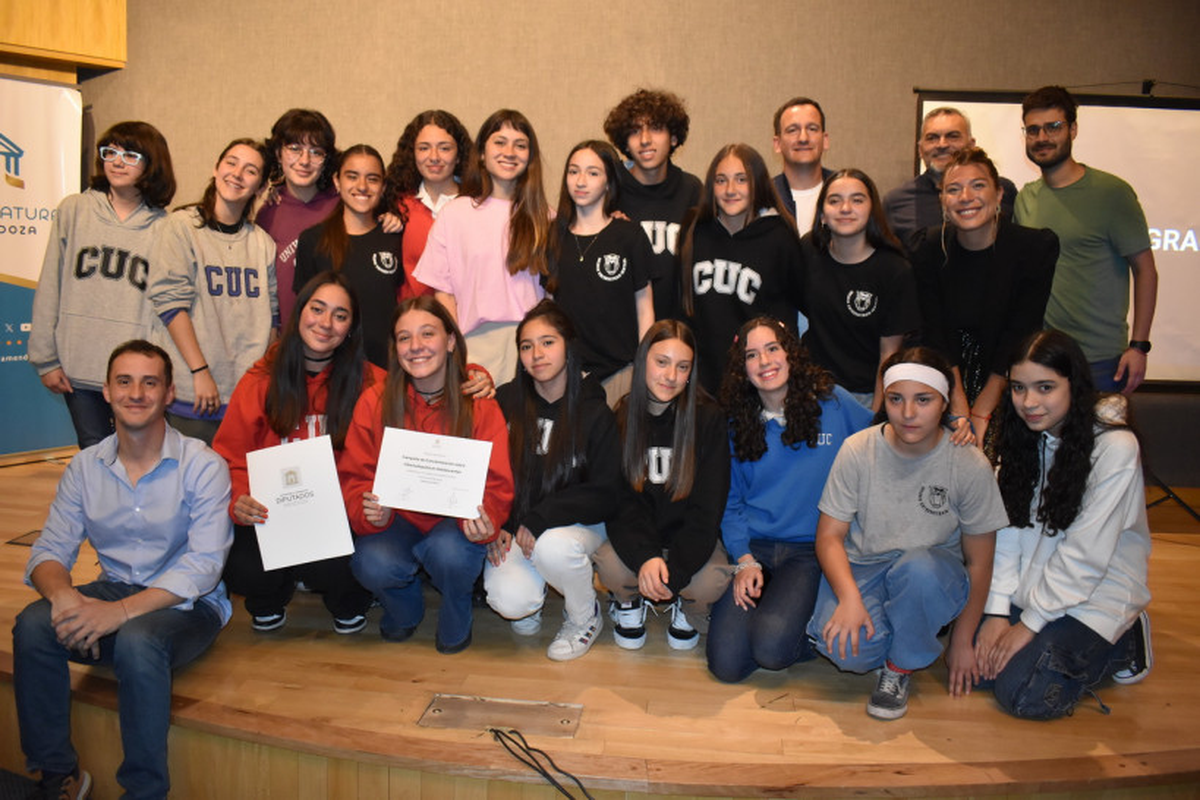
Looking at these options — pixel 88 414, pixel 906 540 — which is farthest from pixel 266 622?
pixel 906 540

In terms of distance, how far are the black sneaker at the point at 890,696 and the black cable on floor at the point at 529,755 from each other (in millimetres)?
815

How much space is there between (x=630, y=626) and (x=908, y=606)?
847mm

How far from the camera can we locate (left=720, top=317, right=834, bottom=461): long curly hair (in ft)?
8.99

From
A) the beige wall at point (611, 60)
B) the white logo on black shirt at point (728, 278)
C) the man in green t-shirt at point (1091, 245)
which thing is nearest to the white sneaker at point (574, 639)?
the white logo on black shirt at point (728, 278)

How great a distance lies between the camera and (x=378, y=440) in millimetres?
2781

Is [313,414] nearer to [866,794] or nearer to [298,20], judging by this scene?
[866,794]

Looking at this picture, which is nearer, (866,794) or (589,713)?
(866,794)

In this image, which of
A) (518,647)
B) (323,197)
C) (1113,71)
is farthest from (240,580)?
(1113,71)

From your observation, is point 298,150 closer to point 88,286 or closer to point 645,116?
point 88,286

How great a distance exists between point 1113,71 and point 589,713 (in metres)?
4.43

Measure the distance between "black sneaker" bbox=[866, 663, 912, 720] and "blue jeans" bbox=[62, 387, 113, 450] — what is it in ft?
9.14

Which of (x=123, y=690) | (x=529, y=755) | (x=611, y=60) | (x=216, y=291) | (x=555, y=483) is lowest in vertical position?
(x=529, y=755)

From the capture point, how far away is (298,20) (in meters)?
4.99

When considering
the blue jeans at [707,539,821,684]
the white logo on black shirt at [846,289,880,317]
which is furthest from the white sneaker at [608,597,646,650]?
the white logo on black shirt at [846,289,880,317]
